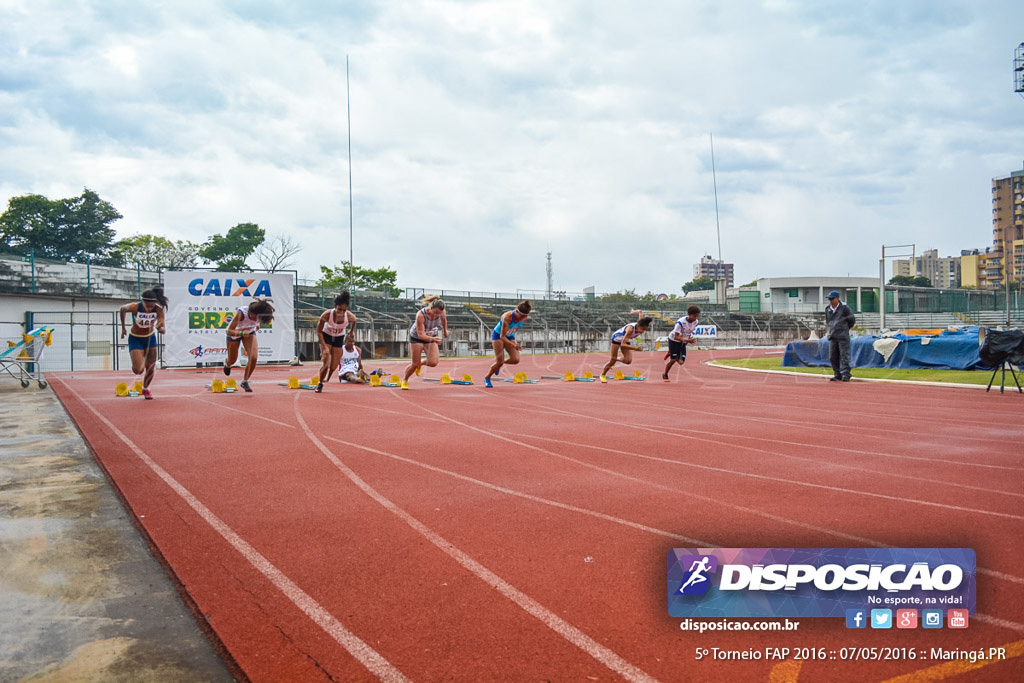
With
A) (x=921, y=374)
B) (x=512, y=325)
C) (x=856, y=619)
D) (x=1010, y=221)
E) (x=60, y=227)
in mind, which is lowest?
(x=856, y=619)

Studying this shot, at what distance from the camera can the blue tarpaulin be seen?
1912 cm

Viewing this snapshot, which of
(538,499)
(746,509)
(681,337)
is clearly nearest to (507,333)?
(681,337)

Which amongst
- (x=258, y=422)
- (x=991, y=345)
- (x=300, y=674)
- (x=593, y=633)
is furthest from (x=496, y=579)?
(x=991, y=345)

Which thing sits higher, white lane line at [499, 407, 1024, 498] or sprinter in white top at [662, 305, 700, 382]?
sprinter in white top at [662, 305, 700, 382]

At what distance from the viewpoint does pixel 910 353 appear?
20219mm

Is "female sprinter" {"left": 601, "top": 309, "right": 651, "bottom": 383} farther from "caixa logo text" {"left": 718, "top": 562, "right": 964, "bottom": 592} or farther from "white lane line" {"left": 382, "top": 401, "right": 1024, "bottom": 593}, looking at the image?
"caixa logo text" {"left": 718, "top": 562, "right": 964, "bottom": 592}

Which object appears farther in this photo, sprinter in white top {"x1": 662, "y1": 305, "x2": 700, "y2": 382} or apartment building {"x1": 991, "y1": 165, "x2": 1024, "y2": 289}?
apartment building {"x1": 991, "y1": 165, "x2": 1024, "y2": 289}

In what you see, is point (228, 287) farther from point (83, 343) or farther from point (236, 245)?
point (236, 245)

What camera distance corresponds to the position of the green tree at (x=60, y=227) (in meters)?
54.2

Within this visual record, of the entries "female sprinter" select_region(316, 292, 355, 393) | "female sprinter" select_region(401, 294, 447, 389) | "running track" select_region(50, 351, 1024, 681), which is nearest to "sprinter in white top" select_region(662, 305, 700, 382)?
"female sprinter" select_region(401, 294, 447, 389)

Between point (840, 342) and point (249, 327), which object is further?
point (840, 342)

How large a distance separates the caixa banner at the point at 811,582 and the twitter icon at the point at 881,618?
0.03 metres

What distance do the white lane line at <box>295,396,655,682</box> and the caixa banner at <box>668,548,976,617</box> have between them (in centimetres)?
50

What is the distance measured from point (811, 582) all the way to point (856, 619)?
27 centimetres
